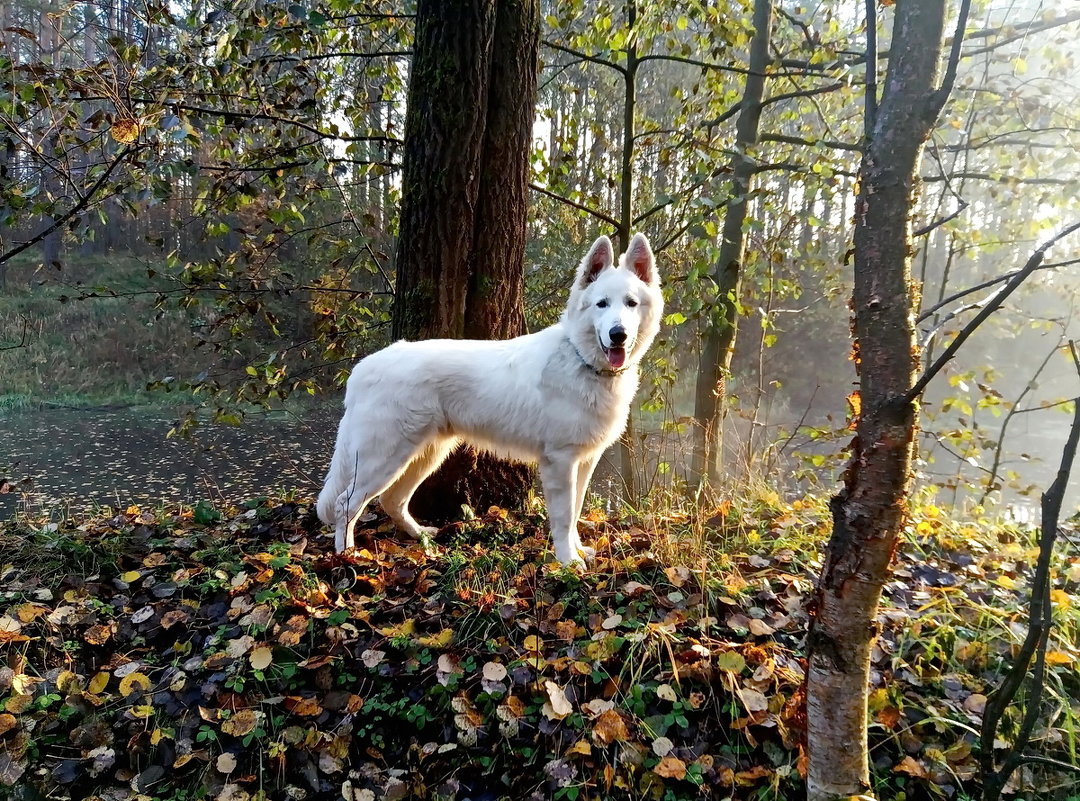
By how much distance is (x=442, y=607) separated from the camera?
9.59ft

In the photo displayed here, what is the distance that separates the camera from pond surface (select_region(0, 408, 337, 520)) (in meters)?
7.61

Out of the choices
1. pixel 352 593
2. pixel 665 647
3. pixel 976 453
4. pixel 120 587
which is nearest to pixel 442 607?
pixel 352 593

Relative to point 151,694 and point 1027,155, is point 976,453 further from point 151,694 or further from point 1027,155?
point 151,694

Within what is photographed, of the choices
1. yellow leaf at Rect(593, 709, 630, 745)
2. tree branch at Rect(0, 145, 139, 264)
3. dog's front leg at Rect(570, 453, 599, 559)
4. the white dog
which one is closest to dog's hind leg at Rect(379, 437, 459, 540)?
the white dog

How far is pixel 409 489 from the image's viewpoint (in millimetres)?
3979

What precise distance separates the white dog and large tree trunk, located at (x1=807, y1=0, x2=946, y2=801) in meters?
1.85

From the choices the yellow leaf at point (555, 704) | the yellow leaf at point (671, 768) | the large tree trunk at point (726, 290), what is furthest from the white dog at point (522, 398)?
the large tree trunk at point (726, 290)

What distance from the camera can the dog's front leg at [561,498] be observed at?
3.49 meters

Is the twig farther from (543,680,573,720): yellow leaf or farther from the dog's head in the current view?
the dog's head

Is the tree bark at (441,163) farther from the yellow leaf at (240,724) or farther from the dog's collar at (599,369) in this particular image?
the yellow leaf at (240,724)

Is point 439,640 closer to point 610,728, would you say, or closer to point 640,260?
point 610,728

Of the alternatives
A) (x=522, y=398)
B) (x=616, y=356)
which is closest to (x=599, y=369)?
(x=616, y=356)

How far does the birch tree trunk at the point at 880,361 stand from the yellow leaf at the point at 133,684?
8.60 feet

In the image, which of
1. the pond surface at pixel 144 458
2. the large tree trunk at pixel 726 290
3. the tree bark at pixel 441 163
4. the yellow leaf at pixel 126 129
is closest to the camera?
the yellow leaf at pixel 126 129
